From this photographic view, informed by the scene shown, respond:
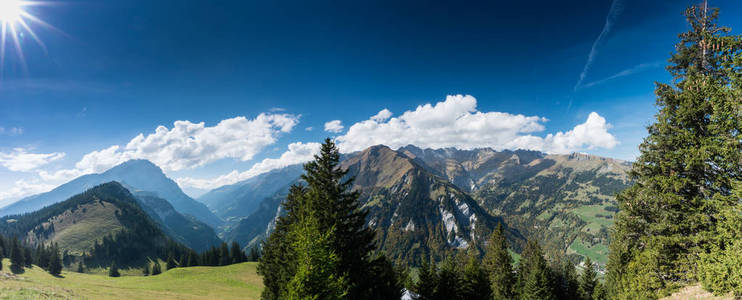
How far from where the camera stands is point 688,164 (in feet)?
62.0

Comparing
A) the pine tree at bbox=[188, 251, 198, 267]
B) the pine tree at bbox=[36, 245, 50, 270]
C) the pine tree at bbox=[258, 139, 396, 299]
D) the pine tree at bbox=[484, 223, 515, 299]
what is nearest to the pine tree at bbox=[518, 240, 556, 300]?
the pine tree at bbox=[484, 223, 515, 299]

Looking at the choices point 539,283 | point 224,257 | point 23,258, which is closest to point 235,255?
point 224,257

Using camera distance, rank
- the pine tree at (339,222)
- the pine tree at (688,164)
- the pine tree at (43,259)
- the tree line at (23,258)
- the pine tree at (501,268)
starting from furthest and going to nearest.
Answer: the pine tree at (43,259), the tree line at (23,258), the pine tree at (501,268), the pine tree at (339,222), the pine tree at (688,164)

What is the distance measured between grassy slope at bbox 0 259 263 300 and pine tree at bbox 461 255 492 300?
38473 millimetres

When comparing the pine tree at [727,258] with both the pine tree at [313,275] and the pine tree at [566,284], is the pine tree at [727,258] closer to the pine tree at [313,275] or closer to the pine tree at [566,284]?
the pine tree at [313,275]

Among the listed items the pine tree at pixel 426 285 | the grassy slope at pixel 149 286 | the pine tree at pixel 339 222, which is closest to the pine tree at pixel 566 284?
the pine tree at pixel 426 285

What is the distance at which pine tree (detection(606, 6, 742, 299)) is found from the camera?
684 inches

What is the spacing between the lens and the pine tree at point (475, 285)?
47125 mm

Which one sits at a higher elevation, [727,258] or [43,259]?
A: [727,258]

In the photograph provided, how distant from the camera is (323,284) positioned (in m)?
15.1

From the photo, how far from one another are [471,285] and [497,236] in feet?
35.9

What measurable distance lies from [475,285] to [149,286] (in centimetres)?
5845

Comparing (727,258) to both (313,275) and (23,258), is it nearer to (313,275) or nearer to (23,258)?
(313,275)

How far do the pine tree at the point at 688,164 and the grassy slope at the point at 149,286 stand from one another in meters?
56.6
